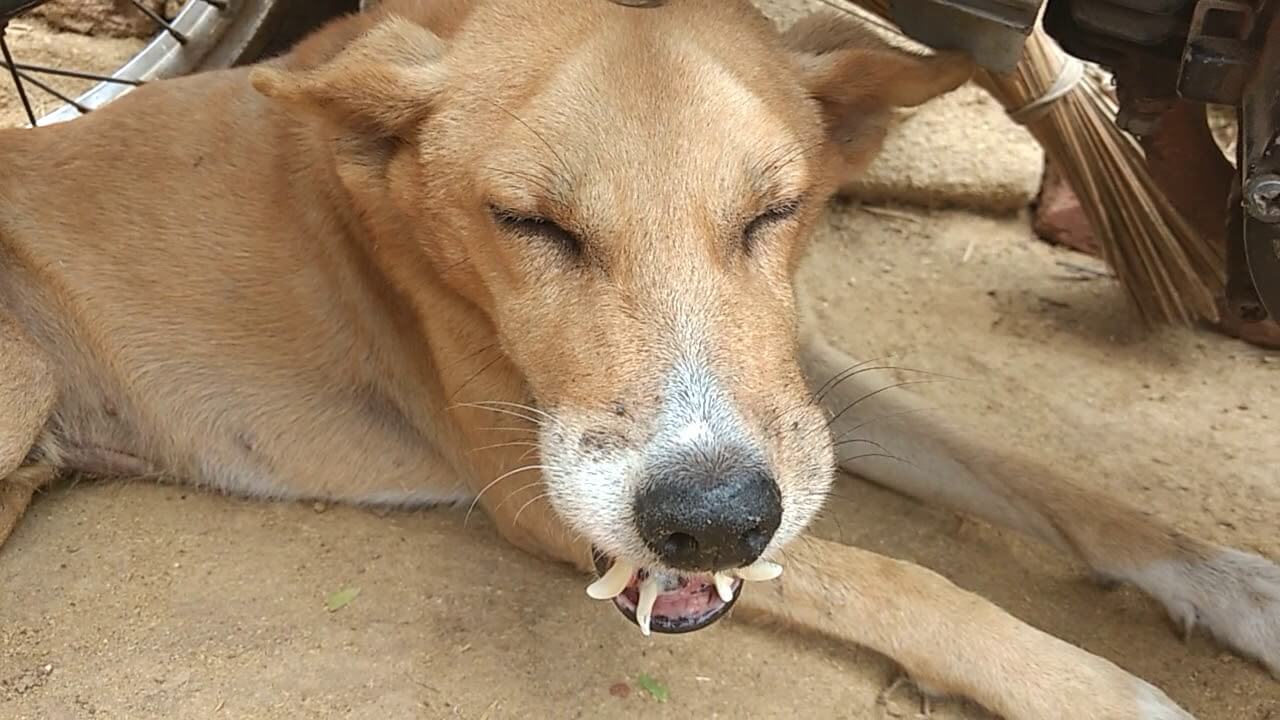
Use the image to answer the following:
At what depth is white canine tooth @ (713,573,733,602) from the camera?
7.78 ft

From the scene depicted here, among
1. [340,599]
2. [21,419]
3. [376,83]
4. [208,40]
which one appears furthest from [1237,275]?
[208,40]

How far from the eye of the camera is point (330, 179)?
296 cm

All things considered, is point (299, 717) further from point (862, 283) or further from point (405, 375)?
point (862, 283)

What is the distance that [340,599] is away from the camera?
292 centimetres

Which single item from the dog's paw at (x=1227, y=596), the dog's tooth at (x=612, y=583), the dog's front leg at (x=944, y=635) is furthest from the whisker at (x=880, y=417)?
the dog's tooth at (x=612, y=583)

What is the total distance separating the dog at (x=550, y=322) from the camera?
7.24ft

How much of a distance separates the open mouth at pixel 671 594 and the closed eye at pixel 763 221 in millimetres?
617

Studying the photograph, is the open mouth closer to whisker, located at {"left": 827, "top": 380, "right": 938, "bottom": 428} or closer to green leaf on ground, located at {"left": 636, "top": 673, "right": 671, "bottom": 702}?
green leaf on ground, located at {"left": 636, "top": 673, "right": 671, "bottom": 702}

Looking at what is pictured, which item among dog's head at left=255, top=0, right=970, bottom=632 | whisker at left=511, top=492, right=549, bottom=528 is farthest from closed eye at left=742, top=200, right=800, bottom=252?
whisker at left=511, top=492, right=549, bottom=528

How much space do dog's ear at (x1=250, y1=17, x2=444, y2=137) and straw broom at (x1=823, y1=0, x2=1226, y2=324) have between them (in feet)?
5.47

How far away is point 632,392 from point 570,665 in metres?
0.87

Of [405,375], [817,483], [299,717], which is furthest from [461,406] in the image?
[817,483]

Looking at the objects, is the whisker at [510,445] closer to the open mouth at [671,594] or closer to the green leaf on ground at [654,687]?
the open mouth at [671,594]

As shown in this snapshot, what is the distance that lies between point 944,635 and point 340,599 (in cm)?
136
